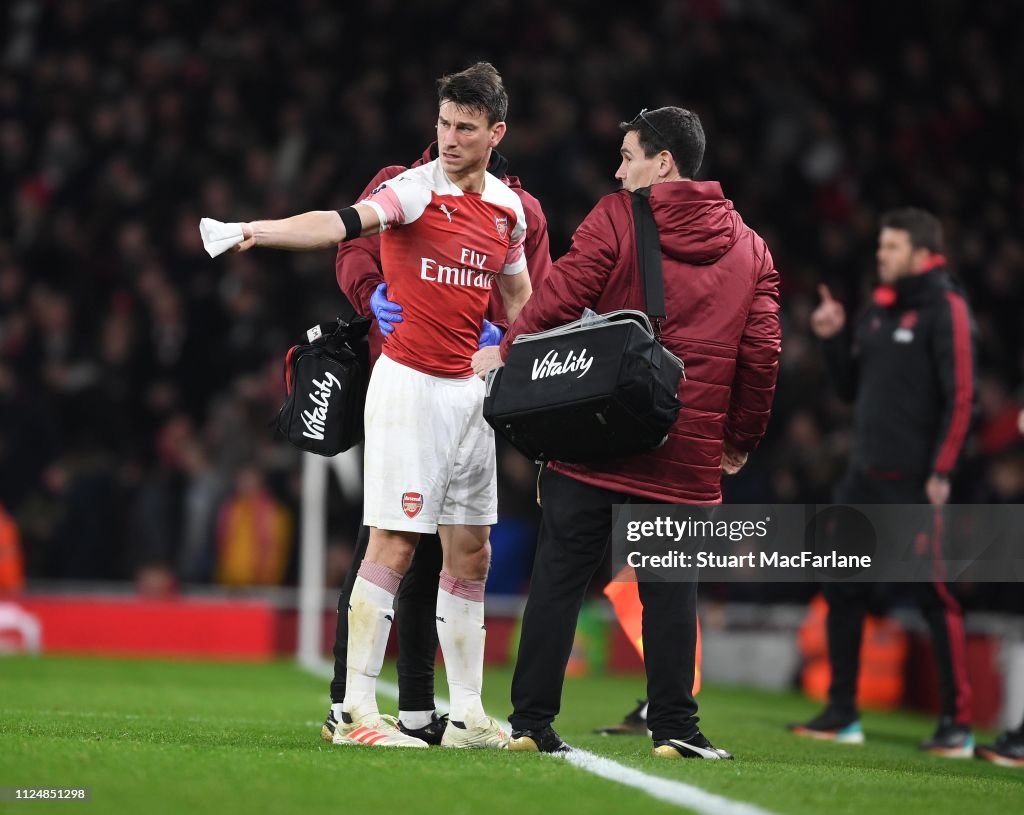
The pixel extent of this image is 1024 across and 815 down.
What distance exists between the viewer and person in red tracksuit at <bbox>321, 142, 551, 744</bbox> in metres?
5.62

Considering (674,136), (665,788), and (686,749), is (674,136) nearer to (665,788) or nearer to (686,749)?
(686,749)

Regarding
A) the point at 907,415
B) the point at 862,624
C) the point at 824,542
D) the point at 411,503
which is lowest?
the point at 862,624

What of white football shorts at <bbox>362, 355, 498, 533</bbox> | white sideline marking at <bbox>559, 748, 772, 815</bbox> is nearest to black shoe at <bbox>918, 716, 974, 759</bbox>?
white sideline marking at <bbox>559, 748, 772, 815</bbox>

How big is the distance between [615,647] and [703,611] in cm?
92

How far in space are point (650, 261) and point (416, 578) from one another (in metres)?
1.43

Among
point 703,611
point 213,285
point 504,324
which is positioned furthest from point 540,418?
A: point 213,285

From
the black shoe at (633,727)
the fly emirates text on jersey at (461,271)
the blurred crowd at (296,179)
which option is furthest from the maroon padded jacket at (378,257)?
the blurred crowd at (296,179)

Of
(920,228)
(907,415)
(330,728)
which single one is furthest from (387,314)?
(920,228)

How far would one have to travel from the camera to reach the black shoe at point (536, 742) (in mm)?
5125

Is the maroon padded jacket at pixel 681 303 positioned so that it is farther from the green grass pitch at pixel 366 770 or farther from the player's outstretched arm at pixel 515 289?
the green grass pitch at pixel 366 770

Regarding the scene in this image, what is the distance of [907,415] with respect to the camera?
7.48m

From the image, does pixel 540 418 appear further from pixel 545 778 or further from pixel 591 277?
pixel 545 778

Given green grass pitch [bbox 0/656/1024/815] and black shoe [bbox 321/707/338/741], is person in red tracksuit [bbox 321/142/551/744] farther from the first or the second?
green grass pitch [bbox 0/656/1024/815]

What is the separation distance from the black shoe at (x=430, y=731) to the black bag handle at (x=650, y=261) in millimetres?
1580
